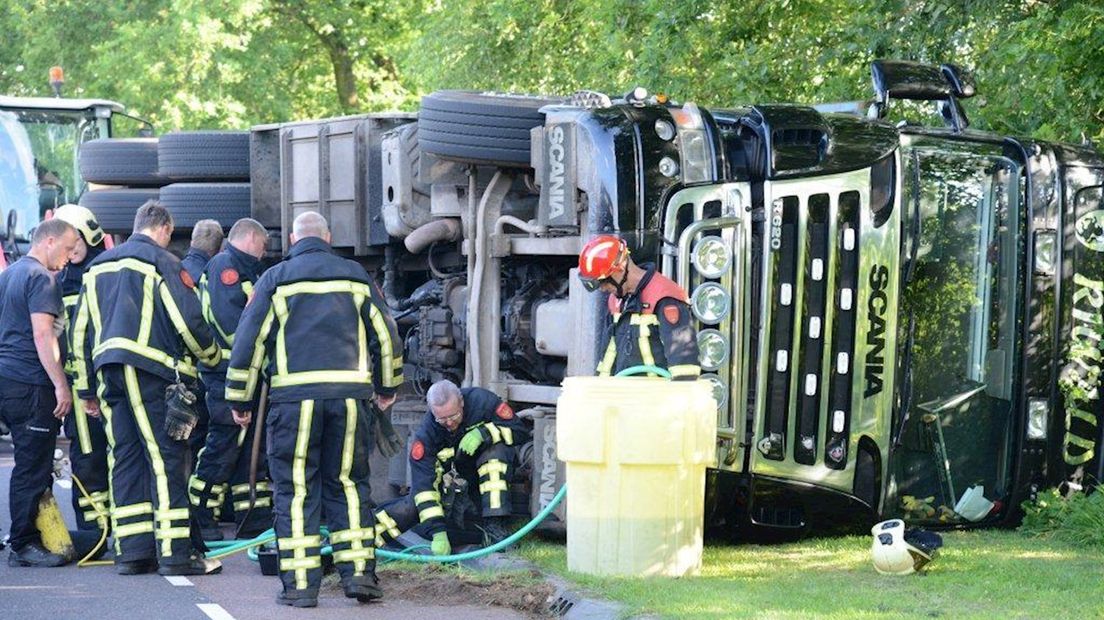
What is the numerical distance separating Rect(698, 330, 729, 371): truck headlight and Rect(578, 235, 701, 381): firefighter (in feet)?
0.84

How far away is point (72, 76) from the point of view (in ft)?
110

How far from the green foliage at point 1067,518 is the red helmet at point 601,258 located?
2.87m

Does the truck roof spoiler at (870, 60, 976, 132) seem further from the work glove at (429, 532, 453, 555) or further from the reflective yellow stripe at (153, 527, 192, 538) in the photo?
the reflective yellow stripe at (153, 527, 192, 538)

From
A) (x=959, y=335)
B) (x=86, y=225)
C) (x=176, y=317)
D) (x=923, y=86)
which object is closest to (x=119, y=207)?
(x=86, y=225)

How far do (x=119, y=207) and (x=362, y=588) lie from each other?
25.1 feet

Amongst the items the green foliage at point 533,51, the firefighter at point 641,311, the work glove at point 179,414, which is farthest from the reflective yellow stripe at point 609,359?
the green foliage at point 533,51

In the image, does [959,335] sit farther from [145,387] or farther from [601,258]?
[145,387]

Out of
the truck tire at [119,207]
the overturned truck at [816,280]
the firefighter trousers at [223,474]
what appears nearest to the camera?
the overturned truck at [816,280]

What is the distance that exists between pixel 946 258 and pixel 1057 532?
5.18 feet

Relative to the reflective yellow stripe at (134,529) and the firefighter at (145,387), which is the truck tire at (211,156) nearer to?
the firefighter at (145,387)

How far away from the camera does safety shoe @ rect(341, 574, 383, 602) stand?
8.73m

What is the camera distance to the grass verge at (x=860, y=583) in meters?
7.88

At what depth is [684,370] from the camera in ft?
30.3

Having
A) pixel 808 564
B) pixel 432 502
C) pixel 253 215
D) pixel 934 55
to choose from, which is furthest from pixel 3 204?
pixel 808 564
